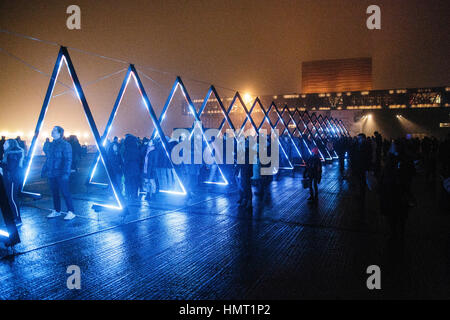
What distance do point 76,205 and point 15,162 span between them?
2.21m

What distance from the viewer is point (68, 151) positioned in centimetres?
723

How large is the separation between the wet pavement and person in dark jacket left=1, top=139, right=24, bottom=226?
0.54 metres

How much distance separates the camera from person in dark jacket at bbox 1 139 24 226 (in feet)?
22.2

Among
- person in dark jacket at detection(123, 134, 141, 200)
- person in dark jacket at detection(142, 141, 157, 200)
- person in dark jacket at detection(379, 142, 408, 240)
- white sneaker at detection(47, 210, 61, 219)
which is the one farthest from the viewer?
person in dark jacket at detection(142, 141, 157, 200)

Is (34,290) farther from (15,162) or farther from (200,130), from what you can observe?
(200,130)

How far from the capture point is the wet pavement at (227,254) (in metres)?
3.82

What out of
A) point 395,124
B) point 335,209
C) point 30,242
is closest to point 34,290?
point 30,242

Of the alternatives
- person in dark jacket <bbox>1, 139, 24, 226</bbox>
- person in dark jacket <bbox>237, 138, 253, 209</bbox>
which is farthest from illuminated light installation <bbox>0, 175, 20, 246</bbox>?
person in dark jacket <bbox>237, 138, 253, 209</bbox>

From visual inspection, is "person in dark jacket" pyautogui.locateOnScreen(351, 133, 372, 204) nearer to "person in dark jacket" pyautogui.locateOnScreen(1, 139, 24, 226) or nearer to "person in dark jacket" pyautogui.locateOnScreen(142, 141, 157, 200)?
"person in dark jacket" pyautogui.locateOnScreen(142, 141, 157, 200)

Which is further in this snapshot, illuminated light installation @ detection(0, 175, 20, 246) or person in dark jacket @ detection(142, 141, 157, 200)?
person in dark jacket @ detection(142, 141, 157, 200)

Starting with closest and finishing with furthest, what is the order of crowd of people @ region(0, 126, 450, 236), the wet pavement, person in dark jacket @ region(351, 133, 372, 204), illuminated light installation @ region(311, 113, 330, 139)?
the wet pavement
crowd of people @ region(0, 126, 450, 236)
person in dark jacket @ region(351, 133, 372, 204)
illuminated light installation @ region(311, 113, 330, 139)

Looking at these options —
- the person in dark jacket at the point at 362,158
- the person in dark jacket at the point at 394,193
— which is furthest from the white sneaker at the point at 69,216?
the person in dark jacket at the point at 362,158

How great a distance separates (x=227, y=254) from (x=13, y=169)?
6131mm

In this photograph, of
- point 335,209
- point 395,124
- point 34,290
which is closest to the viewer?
point 34,290
